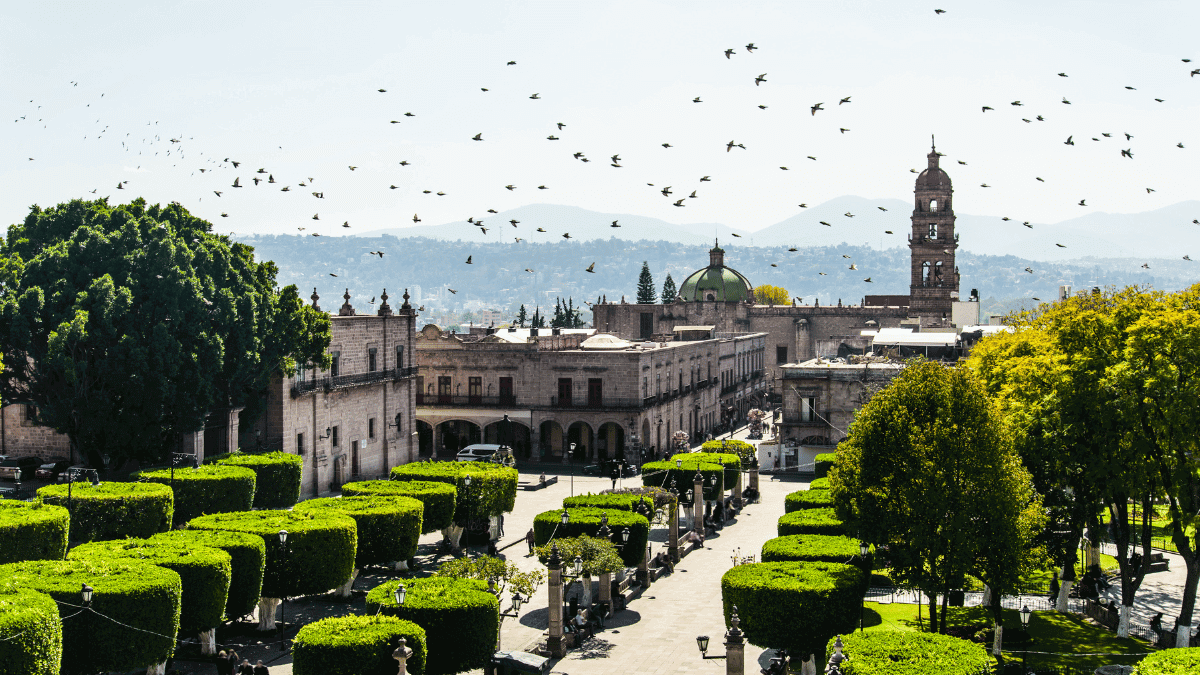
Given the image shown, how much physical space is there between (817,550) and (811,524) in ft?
14.1

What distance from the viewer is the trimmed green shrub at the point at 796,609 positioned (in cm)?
2620

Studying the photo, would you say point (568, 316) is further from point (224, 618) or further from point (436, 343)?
point (224, 618)

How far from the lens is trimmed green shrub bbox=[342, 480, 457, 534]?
38.6 meters

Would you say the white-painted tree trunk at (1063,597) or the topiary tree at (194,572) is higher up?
the topiary tree at (194,572)

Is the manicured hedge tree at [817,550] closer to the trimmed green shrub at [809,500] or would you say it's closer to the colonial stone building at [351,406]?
the trimmed green shrub at [809,500]

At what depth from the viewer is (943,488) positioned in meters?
27.7

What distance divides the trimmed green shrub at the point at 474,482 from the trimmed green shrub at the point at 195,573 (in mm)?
13361

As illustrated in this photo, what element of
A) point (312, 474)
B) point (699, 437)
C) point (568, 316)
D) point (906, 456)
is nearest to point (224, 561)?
point (906, 456)

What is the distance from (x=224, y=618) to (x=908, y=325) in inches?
2887

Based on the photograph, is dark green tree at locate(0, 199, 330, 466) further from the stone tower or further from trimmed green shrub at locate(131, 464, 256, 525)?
the stone tower

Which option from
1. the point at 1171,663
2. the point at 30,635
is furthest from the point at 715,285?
the point at 30,635

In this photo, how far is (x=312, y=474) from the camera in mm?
53938

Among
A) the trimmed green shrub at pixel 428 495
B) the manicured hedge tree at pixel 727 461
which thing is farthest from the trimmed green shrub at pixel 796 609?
the manicured hedge tree at pixel 727 461

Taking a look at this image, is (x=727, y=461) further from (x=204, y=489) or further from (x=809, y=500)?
(x=204, y=489)
